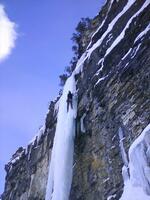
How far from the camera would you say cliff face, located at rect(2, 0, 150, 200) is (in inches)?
374

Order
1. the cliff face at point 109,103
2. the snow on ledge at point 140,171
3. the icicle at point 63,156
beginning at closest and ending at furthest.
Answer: the snow on ledge at point 140,171
the cliff face at point 109,103
the icicle at point 63,156

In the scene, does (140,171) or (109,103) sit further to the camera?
(109,103)

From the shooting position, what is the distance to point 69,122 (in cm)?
1227

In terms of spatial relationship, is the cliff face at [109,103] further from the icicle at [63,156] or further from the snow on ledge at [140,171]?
the snow on ledge at [140,171]

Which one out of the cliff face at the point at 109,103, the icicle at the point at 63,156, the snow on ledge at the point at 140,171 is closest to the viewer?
the snow on ledge at the point at 140,171

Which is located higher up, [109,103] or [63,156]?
[109,103]

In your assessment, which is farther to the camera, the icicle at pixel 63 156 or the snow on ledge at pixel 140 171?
the icicle at pixel 63 156

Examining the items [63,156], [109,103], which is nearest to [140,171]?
[109,103]

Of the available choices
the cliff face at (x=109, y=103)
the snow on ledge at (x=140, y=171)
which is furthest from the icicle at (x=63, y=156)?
the snow on ledge at (x=140, y=171)

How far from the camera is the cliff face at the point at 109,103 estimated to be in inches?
374

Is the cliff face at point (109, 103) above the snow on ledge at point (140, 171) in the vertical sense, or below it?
above

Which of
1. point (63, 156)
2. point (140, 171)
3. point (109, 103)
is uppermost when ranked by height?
point (109, 103)

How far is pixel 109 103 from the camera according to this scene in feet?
34.9

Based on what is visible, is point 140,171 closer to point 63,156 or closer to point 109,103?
point 109,103
